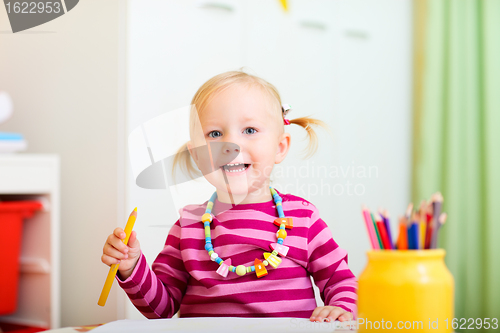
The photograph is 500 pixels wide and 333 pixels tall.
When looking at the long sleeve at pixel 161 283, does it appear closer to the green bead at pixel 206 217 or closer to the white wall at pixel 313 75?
the green bead at pixel 206 217

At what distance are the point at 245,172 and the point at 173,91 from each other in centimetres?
61

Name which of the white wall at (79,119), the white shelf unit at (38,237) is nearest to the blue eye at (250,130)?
the white wall at (79,119)

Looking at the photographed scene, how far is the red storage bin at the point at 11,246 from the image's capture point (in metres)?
1.18

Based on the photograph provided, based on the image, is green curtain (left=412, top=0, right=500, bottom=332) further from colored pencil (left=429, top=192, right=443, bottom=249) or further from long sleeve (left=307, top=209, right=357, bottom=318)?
colored pencil (left=429, top=192, right=443, bottom=249)

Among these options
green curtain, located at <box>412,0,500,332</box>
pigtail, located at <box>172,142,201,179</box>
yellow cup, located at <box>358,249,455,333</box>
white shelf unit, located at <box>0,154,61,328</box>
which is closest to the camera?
yellow cup, located at <box>358,249,455,333</box>

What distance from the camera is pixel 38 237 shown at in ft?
4.07

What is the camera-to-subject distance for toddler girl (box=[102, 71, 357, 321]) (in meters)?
0.70

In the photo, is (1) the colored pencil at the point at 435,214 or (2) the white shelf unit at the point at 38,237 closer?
(1) the colored pencil at the point at 435,214

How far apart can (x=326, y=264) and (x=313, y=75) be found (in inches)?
37.6

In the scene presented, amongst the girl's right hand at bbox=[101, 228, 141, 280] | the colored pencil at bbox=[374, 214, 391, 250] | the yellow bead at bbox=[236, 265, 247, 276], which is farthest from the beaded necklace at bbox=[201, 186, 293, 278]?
the colored pencil at bbox=[374, 214, 391, 250]

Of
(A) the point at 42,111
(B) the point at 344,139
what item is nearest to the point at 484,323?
(B) the point at 344,139

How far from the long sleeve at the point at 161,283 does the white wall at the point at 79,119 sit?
0.49m

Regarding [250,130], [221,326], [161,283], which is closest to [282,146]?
[250,130]

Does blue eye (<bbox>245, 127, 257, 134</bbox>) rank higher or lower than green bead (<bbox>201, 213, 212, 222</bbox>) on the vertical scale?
higher
